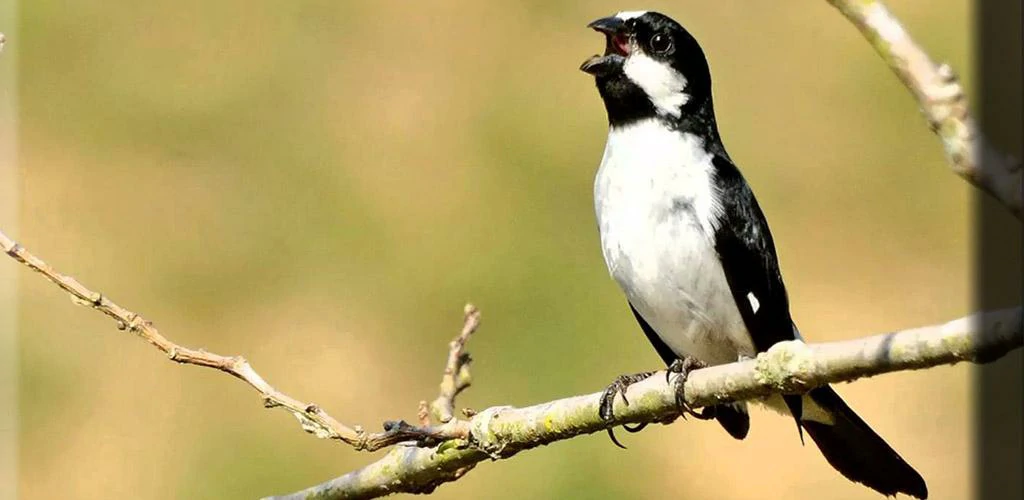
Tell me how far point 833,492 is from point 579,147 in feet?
8.89

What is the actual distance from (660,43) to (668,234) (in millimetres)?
616

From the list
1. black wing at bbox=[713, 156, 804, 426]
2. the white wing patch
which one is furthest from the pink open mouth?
the white wing patch

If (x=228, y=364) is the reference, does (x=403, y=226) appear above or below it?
above

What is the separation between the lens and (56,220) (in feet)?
26.2

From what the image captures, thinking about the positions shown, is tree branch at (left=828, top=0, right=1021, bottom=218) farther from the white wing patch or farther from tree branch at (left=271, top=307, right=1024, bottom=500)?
the white wing patch

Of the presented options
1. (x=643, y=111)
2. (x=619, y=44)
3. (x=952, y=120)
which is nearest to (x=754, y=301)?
(x=643, y=111)

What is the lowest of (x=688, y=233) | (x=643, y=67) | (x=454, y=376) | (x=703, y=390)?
(x=703, y=390)

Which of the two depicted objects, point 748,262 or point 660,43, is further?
point 660,43

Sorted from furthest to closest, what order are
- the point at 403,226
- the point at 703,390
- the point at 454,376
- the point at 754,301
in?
the point at 403,226 < the point at 754,301 < the point at 454,376 < the point at 703,390

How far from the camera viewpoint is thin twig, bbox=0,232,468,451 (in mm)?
2637

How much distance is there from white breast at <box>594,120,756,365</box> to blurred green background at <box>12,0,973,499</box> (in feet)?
9.37

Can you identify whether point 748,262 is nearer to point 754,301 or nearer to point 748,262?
point 748,262

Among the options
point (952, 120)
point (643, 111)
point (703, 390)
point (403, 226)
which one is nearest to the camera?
point (952, 120)

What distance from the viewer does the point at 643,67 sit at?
4066 millimetres
